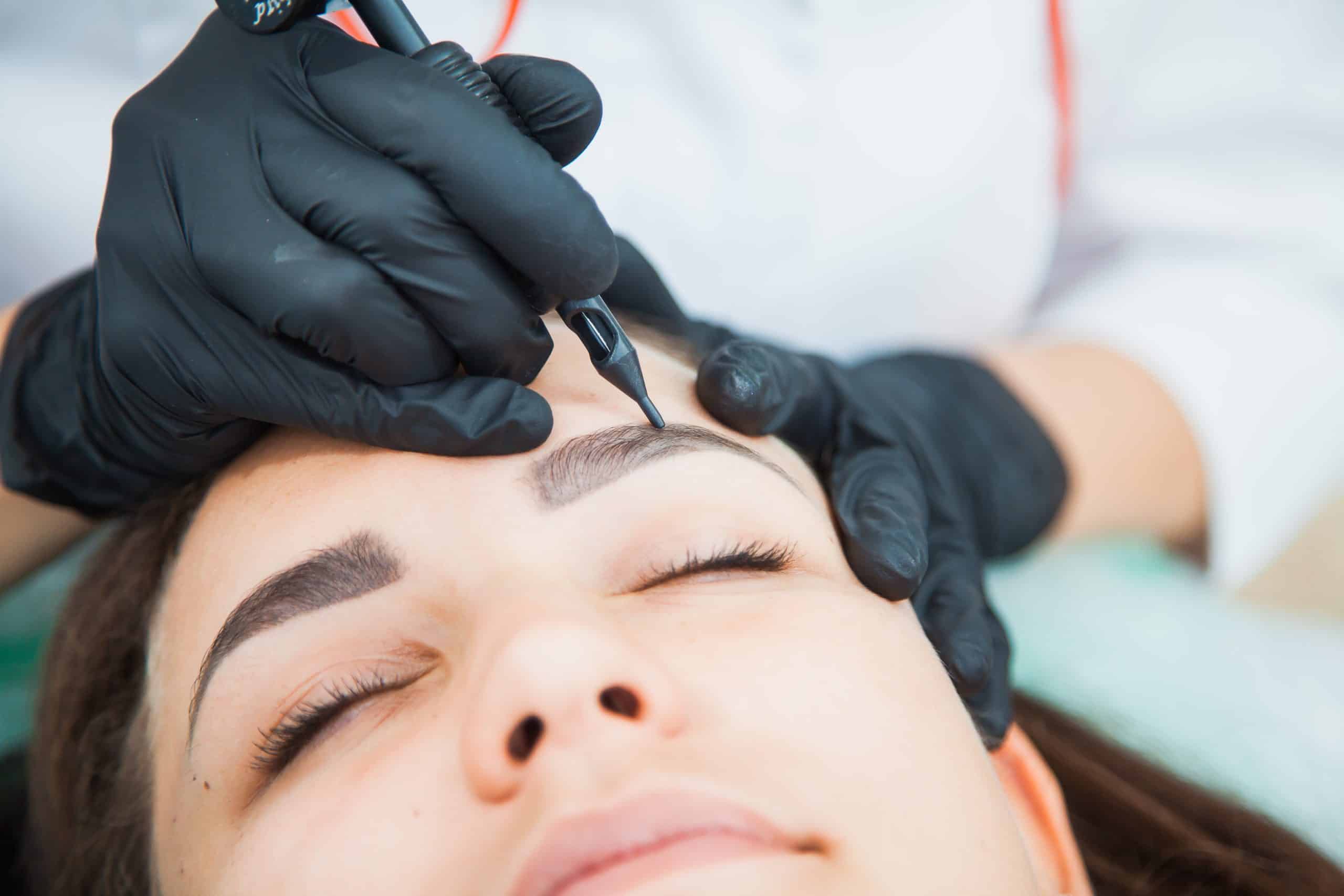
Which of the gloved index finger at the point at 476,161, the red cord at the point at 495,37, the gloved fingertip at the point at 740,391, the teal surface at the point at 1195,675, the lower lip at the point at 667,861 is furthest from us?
the teal surface at the point at 1195,675

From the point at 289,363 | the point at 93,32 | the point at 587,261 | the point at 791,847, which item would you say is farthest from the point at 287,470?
the point at 93,32

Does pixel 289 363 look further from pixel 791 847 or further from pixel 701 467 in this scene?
pixel 791 847

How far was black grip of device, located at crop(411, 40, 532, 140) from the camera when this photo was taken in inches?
26.8

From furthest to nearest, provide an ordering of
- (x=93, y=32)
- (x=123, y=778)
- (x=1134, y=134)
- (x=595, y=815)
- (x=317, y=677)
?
(x=1134, y=134) → (x=93, y=32) → (x=123, y=778) → (x=317, y=677) → (x=595, y=815)

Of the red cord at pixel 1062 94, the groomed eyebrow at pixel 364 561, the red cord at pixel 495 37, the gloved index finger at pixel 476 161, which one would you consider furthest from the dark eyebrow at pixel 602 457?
the red cord at pixel 1062 94

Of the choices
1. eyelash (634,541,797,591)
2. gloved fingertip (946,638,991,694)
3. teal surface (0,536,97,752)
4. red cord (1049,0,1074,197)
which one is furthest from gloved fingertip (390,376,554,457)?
red cord (1049,0,1074,197)

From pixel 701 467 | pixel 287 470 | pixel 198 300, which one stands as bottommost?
pixel 701 467

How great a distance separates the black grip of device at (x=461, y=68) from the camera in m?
0.68

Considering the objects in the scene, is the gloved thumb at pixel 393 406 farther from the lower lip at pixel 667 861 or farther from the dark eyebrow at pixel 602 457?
the lower lip at pixel 667 861

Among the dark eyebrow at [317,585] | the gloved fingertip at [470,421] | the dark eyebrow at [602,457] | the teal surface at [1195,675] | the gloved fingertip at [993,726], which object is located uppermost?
the gloved fingertip at [470,421]

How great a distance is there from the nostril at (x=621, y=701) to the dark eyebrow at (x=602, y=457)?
0.14 metres

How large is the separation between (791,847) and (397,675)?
29 centimetres

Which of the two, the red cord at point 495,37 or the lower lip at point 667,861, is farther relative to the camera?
the red cord at point 495,37

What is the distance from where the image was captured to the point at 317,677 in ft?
2.20
